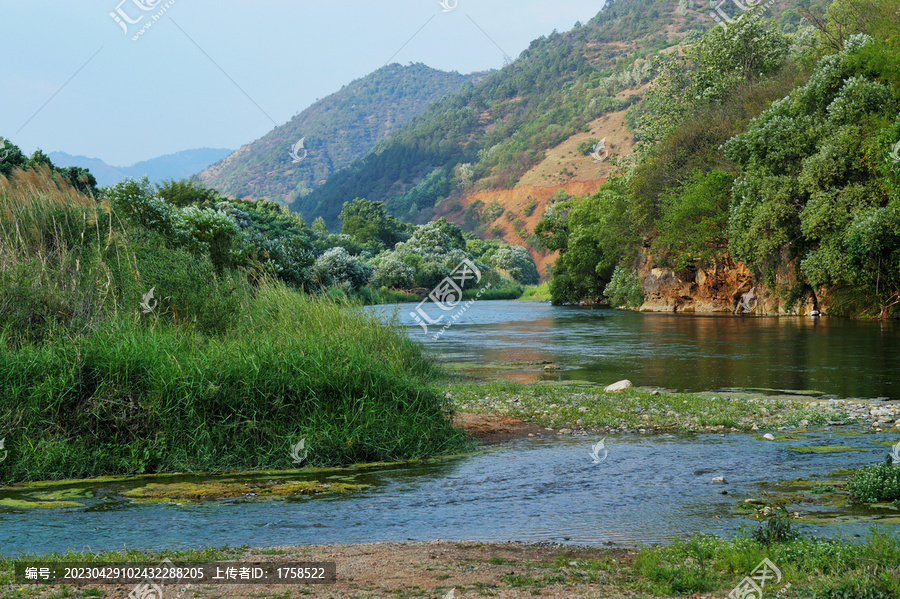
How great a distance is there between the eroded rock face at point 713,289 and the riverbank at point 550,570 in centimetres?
4393

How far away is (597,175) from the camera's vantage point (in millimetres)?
141000

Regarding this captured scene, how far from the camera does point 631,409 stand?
15.2 meters

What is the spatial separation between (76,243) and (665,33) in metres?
173

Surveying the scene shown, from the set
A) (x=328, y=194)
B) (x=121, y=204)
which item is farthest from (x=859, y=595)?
(x=328, y=194)

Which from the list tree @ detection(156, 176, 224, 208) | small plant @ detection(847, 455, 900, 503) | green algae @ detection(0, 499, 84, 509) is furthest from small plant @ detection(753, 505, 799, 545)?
tree @ detection(156, 176, 224, 208)

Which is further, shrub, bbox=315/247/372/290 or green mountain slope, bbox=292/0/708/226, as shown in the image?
green mountain slope, bbox=292/0/708/226

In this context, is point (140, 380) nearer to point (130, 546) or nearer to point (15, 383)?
point (15, 383)

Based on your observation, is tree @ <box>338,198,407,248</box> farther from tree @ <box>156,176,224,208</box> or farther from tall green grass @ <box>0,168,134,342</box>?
tall green grass @ <box>0,168,134,342</box>

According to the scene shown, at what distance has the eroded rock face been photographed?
50.2 metres

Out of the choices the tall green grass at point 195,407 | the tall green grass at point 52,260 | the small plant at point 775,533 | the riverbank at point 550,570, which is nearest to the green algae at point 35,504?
the tall green grass at point 195,407

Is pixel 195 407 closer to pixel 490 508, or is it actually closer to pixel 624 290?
pixel 490 508

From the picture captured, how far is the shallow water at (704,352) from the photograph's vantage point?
20.0 m

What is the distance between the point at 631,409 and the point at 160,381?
905cm

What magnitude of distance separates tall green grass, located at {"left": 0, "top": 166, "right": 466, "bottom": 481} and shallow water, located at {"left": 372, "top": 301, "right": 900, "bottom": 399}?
154 inches
